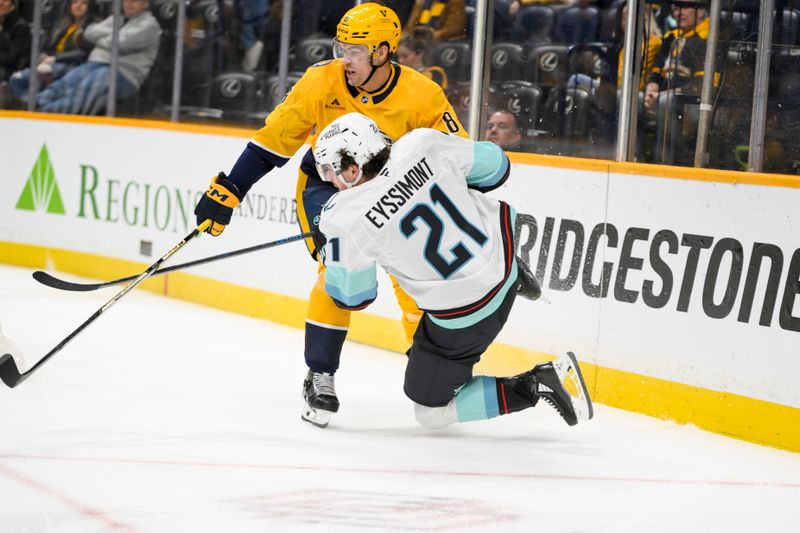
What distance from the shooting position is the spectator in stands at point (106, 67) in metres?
6.62

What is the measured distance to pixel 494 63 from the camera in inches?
193

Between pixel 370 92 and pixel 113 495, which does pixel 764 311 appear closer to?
pixel 370 92

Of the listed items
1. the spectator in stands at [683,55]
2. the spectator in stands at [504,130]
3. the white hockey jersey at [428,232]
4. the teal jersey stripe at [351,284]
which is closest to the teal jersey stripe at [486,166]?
the white hockey jersey at [428,232]

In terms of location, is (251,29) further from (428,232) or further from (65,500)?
(65,500)

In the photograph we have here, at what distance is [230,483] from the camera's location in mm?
2949

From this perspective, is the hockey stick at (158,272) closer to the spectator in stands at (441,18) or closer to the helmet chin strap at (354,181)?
the helmet chin strap at (354,181)

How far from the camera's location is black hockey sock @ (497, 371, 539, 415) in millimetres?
3438

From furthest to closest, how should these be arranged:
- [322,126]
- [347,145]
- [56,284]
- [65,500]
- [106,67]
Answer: [106,67], [56,284], [322,126], [347,145], [65,500]

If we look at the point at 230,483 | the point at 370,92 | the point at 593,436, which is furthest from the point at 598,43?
the point at 230,483

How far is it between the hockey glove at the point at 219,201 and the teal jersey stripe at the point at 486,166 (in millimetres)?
748

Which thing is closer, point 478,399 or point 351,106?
point 478,399

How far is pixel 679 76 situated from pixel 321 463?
6.42 feet

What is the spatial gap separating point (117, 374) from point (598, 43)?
7.01 feet

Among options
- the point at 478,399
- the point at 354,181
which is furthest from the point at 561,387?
the point at 354,181
